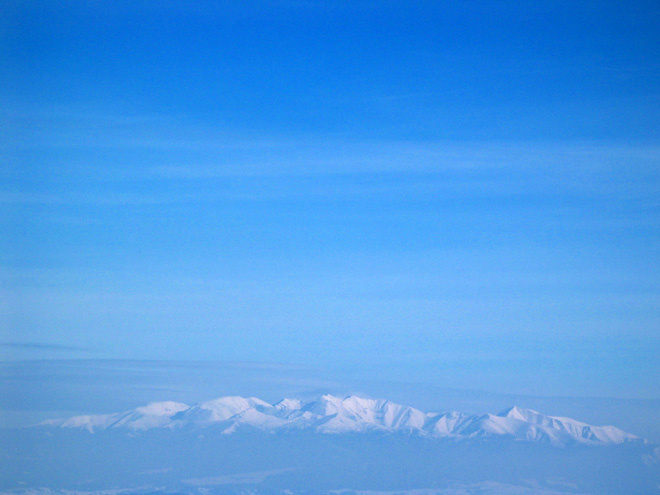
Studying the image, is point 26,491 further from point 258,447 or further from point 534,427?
point 534,427

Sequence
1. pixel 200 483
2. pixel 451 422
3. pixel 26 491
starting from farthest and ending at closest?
pixel 451 422, pixel 200 483, pixel 26 491

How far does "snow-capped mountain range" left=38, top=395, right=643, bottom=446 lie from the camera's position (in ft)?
23.3

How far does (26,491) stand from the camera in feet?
21.0

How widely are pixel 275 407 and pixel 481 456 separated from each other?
88.3 inches

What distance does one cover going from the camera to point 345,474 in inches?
279

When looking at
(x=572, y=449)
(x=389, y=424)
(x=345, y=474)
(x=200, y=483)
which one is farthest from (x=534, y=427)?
(x=200, y=483)

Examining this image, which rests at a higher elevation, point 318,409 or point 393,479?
point 318,409

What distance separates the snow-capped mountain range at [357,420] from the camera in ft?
23.3

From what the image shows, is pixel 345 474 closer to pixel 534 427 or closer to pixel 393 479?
pixel 393 479

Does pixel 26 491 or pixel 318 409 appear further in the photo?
pixel 318 409

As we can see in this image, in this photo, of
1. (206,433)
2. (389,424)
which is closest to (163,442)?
(206,433)

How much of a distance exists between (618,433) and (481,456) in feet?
4.55

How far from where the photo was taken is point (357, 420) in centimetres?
759

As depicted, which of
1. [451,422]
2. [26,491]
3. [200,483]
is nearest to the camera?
[26,491]
